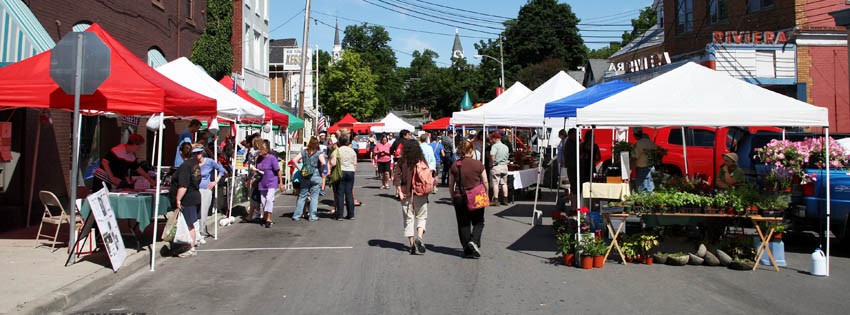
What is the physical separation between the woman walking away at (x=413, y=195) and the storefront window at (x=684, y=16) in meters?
24.9

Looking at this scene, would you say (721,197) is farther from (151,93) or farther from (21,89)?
(21,89)

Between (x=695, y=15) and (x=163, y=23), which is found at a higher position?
(x=695, y=15)

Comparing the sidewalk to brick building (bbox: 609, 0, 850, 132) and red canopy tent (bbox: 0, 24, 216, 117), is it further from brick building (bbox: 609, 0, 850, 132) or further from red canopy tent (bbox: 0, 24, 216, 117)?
brick building (bbox: 609, 0, 850, 132)

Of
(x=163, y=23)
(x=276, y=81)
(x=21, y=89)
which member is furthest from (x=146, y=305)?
(x=276, y=81)

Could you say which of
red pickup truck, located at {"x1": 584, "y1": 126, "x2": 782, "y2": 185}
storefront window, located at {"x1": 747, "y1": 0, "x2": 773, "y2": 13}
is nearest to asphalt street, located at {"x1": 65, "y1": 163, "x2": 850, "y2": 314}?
red pickup truck, located at {"x1": 584, "y1": 126, "x2": 782, "y2": 185}

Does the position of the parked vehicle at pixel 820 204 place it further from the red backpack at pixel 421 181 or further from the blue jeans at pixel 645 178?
the red backpack at pixel 421 181

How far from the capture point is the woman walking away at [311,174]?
1383cm

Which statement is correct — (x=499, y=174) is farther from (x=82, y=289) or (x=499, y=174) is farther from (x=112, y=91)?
(x=82, y=289)

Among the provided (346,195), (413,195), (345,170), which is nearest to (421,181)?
(413,195)

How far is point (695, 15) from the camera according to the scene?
30766 millimetres

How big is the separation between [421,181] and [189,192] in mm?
3265

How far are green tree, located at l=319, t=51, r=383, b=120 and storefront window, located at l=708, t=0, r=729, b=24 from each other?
41.7m

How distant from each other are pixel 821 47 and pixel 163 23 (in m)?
21.7

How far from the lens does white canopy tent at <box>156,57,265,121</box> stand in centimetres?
1373
